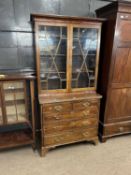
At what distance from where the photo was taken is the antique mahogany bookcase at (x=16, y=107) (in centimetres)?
202

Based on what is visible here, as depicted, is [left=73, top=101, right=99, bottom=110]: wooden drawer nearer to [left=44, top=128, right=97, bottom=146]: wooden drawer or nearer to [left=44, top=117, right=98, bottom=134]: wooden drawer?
[left=44, top=117, right=98, bottom=134]: wooden drawer

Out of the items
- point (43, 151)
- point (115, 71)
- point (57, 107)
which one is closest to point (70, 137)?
point (43, 151)

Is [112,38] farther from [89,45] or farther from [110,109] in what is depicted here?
[110,109]

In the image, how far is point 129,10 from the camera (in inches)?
77.6

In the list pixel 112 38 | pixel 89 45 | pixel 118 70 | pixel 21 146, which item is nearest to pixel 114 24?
pixel 112 38

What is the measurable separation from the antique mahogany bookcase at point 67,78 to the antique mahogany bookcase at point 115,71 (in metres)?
0.16

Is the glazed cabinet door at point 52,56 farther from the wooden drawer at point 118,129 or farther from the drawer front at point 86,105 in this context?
the wooden drawer at point 118,129

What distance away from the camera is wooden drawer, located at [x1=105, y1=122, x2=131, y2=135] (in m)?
2.46

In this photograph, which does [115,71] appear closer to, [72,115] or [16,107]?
[72,115]

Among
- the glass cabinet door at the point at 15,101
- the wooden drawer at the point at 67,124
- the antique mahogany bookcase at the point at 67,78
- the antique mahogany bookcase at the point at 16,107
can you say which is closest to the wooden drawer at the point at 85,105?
the antique mahogany bookcase at the point at 67,78

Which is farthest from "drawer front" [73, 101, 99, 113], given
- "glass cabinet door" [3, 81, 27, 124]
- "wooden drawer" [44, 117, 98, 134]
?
"glass cabinet door" [3, 81, 27, 124]

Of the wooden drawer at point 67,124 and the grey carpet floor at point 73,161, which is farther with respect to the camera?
the wooden drawer at point 67,124

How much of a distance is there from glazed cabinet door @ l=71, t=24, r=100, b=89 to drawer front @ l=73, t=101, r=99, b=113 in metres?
0.27

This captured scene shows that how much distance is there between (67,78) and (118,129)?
1.25 m
